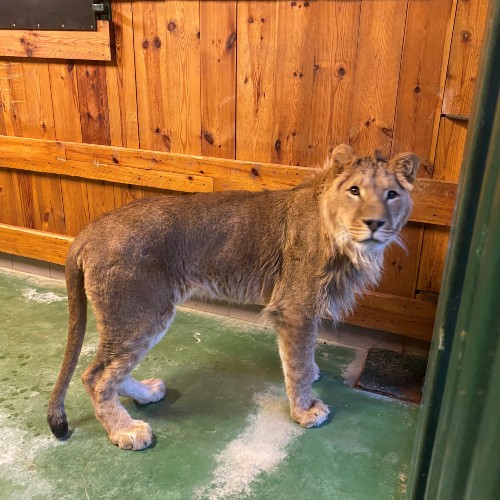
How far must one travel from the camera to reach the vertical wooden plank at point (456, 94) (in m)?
2.46

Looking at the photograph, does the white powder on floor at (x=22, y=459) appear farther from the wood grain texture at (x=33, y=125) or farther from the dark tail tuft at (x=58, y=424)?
the wood grain texture at (x=33, y=125)

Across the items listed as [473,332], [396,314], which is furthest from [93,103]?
[473,332]

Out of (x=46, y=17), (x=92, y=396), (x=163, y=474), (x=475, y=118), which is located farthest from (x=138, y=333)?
(x=46, y=17)

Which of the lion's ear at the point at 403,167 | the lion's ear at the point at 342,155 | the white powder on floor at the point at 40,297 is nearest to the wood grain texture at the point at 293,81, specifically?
the lion's ear at the point at 342,155

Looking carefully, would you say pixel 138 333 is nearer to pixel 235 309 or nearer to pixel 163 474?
pixel 163 474

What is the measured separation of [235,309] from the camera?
11.9 ft

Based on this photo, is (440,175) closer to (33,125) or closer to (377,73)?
(377,73)

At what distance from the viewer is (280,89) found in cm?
300

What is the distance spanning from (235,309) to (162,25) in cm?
201

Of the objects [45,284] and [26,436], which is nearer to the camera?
[26,436]

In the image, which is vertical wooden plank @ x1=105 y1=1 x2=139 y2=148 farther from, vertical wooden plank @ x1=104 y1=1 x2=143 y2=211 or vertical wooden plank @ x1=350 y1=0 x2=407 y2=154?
vertical wooden plank @ x1=350 y1=0 x2=407 y2=154

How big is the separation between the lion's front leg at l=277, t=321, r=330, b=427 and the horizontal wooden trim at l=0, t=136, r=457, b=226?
101 cm

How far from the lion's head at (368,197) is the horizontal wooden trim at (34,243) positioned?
256cm

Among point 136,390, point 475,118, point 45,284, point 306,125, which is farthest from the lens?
point 45,284
